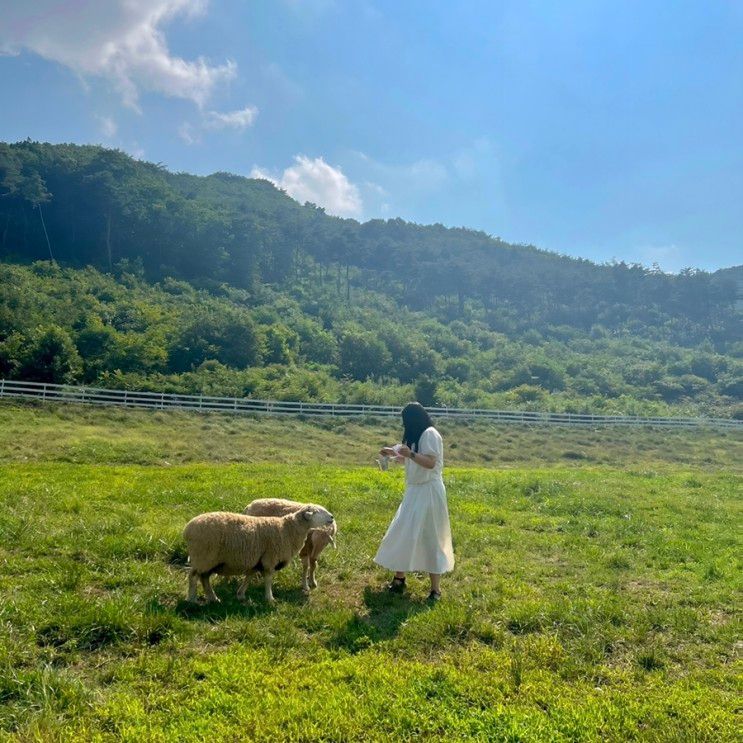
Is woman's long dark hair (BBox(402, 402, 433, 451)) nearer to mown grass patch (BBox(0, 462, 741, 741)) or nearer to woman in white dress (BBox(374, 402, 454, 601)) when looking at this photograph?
woman in white dress (BBox(374, 402, 454, 601))

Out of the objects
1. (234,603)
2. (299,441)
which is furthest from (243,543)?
(299,441)

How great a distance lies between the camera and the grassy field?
4.09m

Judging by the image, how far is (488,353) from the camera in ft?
228

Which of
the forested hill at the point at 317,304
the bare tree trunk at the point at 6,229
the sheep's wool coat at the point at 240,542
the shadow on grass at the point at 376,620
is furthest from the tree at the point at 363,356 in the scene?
the shadow on grass at the point at 376,620

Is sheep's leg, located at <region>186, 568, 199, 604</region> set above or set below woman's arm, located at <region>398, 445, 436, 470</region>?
below

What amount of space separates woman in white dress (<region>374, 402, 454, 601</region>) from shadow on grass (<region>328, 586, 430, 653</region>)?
29cm

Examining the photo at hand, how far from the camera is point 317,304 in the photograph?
76250mm

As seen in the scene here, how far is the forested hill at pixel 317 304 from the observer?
46.1 metres

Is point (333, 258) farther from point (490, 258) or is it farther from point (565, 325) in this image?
point (565, 325)

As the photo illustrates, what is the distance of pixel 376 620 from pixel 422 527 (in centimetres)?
125

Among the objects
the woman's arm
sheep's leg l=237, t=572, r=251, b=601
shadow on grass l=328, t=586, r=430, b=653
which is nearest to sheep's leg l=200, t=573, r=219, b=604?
sheep's leg l=237, t=572, r=251, b=601

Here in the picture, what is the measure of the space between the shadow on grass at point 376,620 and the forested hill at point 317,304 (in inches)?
1361

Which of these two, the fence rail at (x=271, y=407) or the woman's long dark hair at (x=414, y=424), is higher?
the woman's long dark hair at (x=414, y=424)

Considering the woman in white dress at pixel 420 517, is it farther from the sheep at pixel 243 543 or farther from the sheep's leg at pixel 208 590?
the sheep's leg at pixel 208 590
